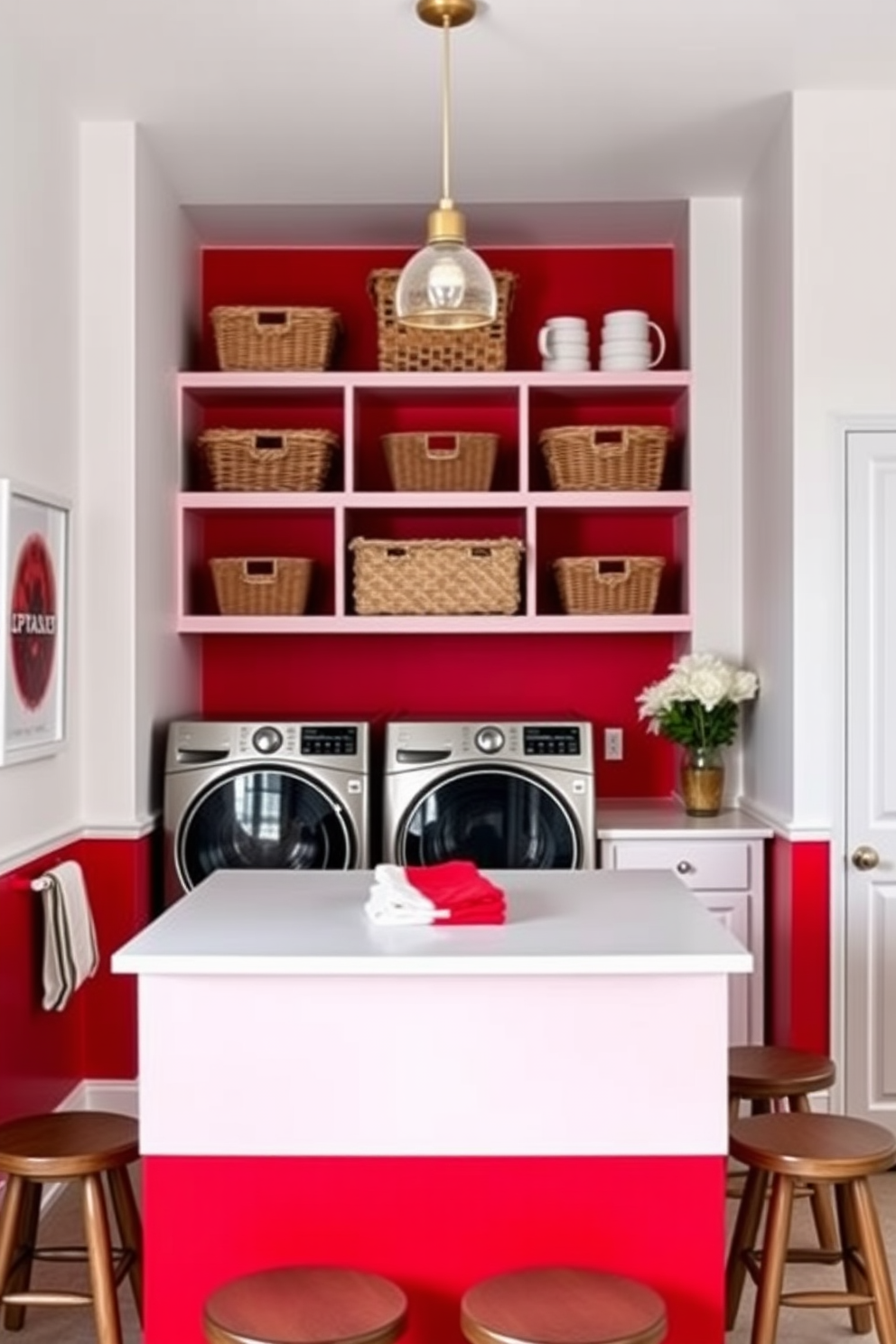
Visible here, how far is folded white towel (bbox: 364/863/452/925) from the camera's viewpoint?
2.47 metres

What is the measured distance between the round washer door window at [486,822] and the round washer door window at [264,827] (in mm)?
198

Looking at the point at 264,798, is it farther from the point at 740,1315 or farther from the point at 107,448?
the point at 740,1315

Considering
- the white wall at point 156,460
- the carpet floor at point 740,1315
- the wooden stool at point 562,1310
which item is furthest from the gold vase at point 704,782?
the wooden stool at point 562,1310

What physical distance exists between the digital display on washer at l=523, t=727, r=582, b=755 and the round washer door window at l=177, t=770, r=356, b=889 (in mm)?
552

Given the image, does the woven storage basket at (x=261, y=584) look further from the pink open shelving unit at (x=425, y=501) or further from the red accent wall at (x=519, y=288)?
the red accent wall at (x=519, y=288)

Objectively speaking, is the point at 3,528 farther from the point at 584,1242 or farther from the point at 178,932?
the point at 584,1242

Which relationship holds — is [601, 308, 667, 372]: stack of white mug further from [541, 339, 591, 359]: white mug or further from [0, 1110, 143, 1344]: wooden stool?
[0, 1110, 143, 1344]: wooden stool

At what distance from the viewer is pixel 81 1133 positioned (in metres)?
2.59

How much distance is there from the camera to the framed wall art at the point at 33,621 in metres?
3.24

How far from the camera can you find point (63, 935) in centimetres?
344

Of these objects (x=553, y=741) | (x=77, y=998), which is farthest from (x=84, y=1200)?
(x=553, y=741)

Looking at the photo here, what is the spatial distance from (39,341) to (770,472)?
76.8 inches

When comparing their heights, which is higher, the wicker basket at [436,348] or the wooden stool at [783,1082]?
the wicker basket at [436,348]

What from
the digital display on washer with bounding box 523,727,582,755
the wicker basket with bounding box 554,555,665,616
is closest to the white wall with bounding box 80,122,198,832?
the digital display on washer with bounding box 523,727,582,755
